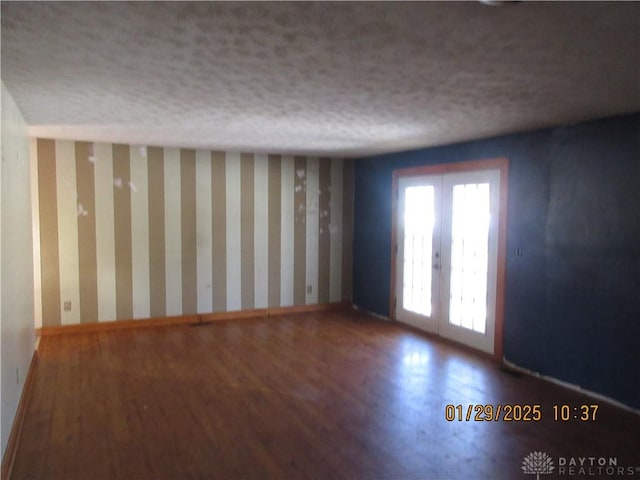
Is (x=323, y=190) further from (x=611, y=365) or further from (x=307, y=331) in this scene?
(x=611, y=365)

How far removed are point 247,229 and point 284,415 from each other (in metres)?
3.40

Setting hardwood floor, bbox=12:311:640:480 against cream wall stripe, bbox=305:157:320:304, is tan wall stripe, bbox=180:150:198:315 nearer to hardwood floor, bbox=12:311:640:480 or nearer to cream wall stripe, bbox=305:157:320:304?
hardwood floor, bbox=12:311:640:480

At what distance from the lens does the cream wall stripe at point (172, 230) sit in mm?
5914

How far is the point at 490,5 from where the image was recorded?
1.68m

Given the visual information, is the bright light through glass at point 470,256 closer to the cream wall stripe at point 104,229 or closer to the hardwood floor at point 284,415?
the hardwood floor at point 284,415

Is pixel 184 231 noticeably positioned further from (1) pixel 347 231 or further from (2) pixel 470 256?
(2) pixel 470 256

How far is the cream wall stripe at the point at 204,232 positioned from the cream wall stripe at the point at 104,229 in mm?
1044

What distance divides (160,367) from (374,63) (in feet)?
11.4

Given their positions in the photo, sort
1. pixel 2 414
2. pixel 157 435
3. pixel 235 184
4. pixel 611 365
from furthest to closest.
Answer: pixel 235 184 < pixel 611 365 < pixel 157 435 < pixel 2 414

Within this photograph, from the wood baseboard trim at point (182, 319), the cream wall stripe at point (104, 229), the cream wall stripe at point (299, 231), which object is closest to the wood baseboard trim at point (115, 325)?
the wood baseboard trim at point (182, 319)

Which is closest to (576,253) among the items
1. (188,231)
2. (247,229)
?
(247,229)

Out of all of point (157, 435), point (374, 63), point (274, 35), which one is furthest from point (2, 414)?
point (374, 63)

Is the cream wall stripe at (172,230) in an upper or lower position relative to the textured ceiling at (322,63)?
lower

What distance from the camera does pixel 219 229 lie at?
6.25 metres
